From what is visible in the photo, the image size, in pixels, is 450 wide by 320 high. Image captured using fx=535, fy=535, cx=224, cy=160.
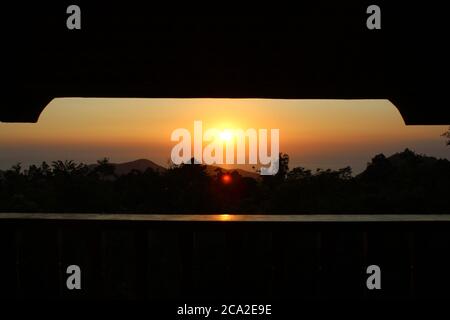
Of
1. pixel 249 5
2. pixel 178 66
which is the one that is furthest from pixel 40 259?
pixel 249 5

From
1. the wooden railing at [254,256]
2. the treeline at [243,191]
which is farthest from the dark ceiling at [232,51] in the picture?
the treeline at [243,191]

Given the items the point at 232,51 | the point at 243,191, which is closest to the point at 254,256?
the point at 232,51

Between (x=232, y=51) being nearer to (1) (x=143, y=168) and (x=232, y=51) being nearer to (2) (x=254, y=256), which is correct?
(2) (x=254, y=256)

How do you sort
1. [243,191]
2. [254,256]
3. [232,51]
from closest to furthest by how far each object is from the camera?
[232,51], [254,256], [243,191]

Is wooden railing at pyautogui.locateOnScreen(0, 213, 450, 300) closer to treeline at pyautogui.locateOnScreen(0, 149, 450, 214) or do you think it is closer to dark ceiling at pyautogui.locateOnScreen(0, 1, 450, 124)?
dark ceiling at pyautogui.locateOnScreen(0, 1, 450, 124)

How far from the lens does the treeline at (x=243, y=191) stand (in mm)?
11930

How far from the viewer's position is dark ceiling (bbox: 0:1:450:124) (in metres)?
2.04

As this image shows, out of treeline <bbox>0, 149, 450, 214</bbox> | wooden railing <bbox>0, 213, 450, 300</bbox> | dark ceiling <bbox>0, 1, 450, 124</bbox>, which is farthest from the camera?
treeline <bbox>0, 149, 450, 214</bbox>

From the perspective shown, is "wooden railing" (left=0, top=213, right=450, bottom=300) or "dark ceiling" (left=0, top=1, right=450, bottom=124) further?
"wooden railing" (left=0, top=213, right=450, bottom=300)

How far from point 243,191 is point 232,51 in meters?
11.1

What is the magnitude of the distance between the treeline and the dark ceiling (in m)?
9.30

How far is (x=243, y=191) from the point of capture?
13039mm

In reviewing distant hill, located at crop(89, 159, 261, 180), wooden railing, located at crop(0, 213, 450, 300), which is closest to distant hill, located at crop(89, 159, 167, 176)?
distant hill, located at crop(89, 159, 261, 180)
